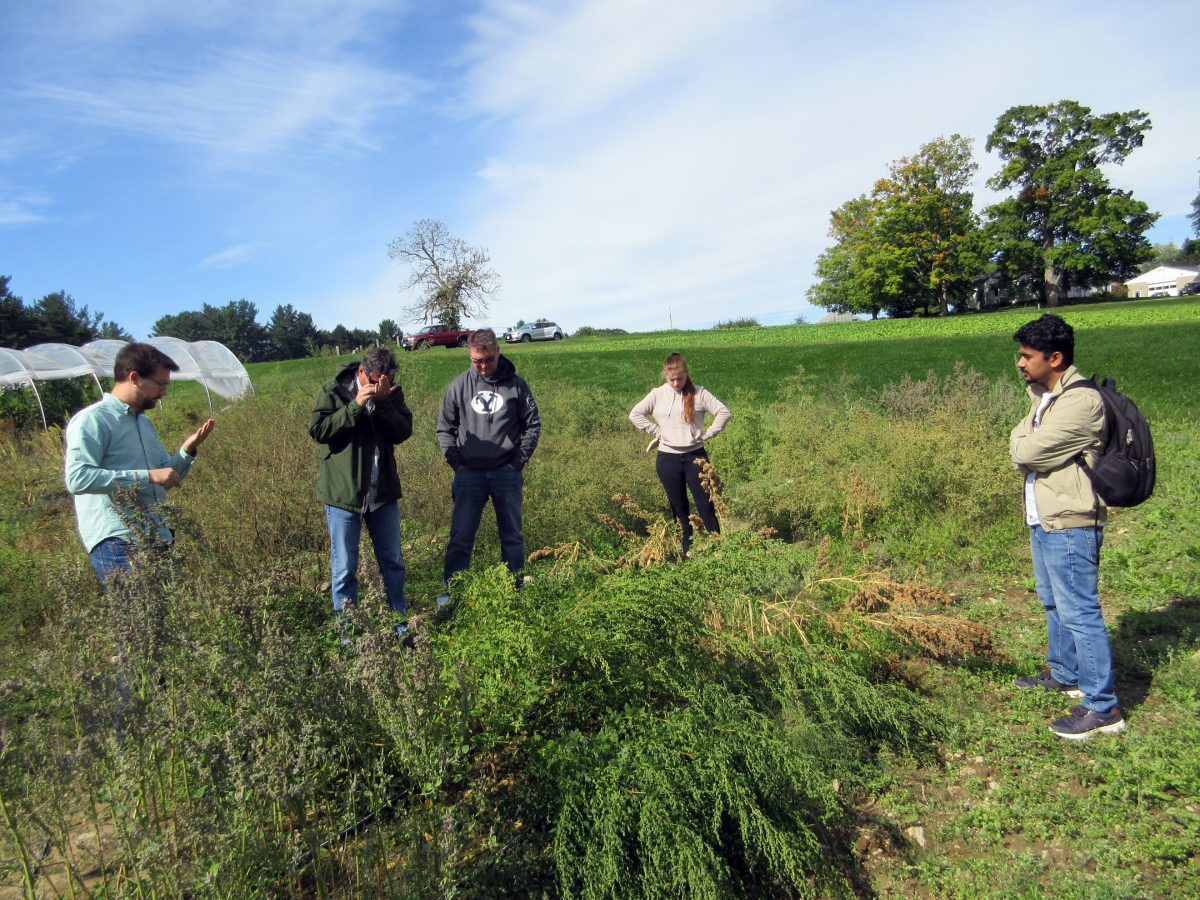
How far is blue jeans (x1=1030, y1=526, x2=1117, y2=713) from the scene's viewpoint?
10.1ft

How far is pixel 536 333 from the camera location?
160 ft

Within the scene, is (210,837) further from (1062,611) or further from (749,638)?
(1062,611)

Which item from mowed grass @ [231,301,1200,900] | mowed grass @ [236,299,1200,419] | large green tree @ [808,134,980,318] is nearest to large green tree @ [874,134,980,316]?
large green tree @ [808,134,980,318]

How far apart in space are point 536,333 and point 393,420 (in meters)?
45.3

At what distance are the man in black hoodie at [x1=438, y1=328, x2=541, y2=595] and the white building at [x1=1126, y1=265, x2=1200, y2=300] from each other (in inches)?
3644

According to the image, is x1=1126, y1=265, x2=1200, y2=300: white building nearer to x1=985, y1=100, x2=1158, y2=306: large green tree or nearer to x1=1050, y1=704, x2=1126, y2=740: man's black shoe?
x1=985, y1=100, x2=1158, y2=306: large green tree

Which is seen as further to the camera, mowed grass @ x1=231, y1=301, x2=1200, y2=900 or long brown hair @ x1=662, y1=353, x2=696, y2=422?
long brown hair @ x1=662, y1=353, x2=696, y2=422

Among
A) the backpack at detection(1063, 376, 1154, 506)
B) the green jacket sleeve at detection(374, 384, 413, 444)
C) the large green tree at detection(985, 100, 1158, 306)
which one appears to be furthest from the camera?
the large green tree at detection(985, 100, 1158, 306)

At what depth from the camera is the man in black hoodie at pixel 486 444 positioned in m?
4.69

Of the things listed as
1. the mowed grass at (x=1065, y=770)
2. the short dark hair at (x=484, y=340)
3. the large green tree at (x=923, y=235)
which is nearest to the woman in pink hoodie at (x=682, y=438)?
the short dark hair at (x=484, y=340)

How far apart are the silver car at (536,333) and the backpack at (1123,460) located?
4593cm


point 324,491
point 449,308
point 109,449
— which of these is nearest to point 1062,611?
point 324,491

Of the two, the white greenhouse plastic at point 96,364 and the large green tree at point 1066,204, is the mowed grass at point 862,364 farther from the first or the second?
the large green tree at point 1066,204

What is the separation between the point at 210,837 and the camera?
1.67 m
